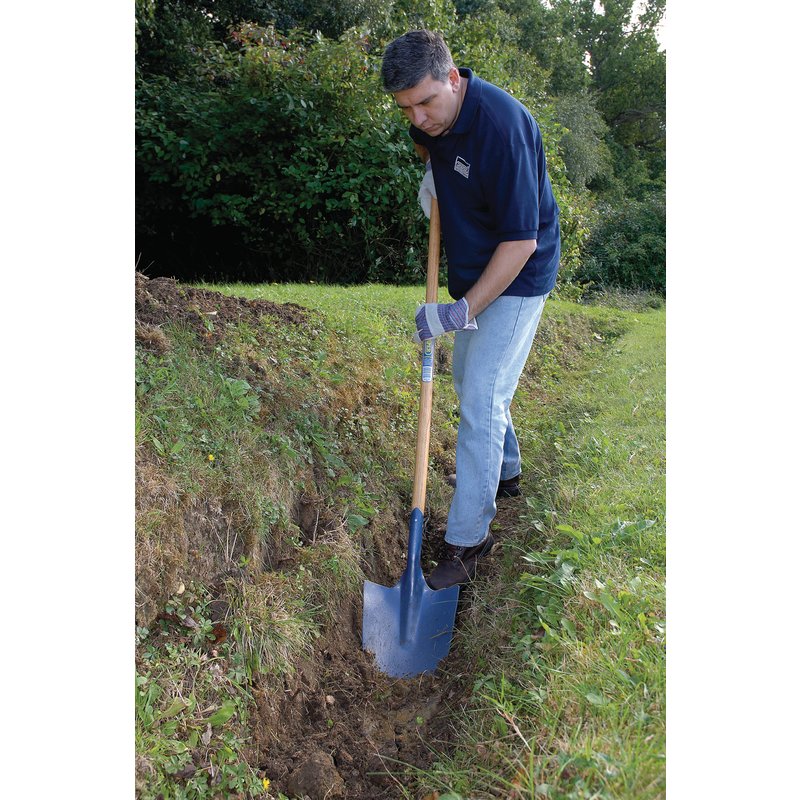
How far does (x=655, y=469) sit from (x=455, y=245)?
1565mm

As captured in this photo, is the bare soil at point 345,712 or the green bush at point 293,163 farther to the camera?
the green bush at point 293,163

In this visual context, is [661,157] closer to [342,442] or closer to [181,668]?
[342,442]

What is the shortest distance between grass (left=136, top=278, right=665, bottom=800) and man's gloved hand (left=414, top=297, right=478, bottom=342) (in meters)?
0.85

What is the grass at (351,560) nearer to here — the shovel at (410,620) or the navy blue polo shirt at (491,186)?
the shovel at (410,620)

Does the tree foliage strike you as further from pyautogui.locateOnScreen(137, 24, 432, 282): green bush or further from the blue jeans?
the blue jeans

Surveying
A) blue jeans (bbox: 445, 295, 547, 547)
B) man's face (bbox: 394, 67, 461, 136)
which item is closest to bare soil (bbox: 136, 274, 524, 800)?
blue jeans (bbox: 445, 295, 547, 547)

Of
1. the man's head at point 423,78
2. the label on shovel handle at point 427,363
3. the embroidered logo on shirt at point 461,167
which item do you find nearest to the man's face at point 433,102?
the man's head at point 423,78

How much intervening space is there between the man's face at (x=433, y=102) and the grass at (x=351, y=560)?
1.50 meters

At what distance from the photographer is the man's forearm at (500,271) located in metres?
2.91

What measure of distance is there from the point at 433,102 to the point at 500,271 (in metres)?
0.73

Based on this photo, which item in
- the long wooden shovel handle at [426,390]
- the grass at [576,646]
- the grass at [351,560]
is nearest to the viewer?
the grass at [576,646]

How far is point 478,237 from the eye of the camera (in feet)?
10.3

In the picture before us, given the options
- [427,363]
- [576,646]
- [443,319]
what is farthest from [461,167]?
[576,646]

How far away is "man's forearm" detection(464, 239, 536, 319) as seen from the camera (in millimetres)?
2911
